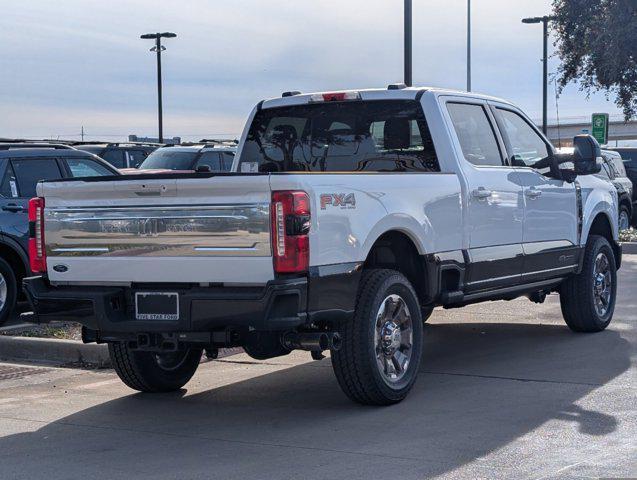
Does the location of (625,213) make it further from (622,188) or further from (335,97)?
(335,97)

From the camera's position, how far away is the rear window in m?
8.57

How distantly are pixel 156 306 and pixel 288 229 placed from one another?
38.3 inches

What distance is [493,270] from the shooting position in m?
8.76

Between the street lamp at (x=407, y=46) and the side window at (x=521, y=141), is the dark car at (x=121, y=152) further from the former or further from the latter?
the side window at (x=521, y=141)

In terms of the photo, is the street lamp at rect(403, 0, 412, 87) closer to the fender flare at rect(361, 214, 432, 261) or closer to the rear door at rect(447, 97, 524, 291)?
the rear door at rect(447, 97, 524, 291)

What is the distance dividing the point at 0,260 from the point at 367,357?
5913mm

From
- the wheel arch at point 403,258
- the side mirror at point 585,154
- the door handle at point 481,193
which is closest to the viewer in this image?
the wheel arch at point 403,258

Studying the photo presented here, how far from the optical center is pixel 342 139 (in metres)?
8.84

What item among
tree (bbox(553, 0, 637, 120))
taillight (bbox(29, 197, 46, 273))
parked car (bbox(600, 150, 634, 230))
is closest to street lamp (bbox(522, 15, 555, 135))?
tree (bbox(553, 0, 637, 120))

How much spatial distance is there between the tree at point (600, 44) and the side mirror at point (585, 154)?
18601 millimetres

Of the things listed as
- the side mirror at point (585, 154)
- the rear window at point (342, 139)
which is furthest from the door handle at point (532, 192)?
the rear window at point (342, 139)

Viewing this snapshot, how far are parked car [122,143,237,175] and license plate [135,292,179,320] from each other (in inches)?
565

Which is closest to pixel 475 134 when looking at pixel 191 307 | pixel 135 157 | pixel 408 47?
pixel 191 307

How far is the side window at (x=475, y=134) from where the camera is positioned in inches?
344
